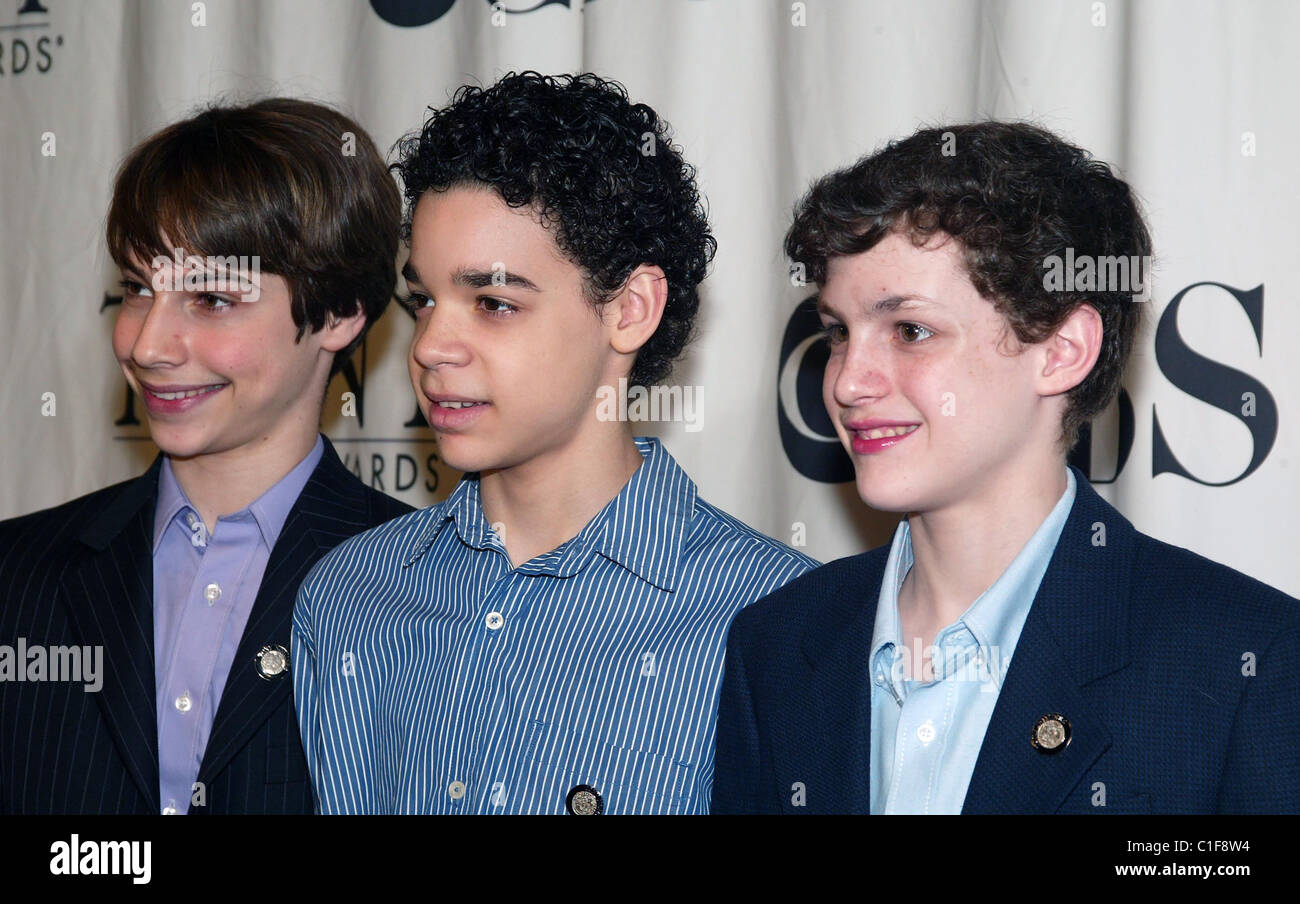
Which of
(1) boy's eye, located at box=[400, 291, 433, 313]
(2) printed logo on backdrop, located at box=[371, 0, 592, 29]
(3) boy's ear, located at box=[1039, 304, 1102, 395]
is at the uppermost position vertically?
(2) printed logo on backdrop, located at box=[371, 0, 592, 29]

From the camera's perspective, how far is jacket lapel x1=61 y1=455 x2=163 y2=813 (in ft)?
4.38

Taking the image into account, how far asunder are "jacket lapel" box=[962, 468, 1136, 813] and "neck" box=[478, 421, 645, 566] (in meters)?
0.43

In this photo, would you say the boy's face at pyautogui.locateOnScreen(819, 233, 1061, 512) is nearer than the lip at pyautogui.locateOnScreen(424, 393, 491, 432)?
Yes

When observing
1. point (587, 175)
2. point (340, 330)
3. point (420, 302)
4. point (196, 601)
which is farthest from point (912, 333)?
point (196, 601)

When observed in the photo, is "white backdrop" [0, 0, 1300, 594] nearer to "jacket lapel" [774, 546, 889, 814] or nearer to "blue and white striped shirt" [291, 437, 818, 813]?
"blue and white striped shirt" [291, 437, 818, 813]

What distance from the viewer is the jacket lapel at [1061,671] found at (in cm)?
99

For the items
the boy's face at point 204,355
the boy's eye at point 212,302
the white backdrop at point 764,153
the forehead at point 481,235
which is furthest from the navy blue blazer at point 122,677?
the white backdrop at point 764,153

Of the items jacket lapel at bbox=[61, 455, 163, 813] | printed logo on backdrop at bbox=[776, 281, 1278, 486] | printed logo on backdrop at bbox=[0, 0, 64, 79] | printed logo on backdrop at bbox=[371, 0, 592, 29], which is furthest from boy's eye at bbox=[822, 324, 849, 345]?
printed logo on backdrop at bbox=[0, 0, 64, 79]

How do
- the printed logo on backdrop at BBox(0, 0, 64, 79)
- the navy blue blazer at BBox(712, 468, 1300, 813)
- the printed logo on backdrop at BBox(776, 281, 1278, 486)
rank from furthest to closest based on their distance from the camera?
the printed logo on backdrop at BBox(0, 0, 64, 79) < the printed logo on backdrop at BBox(776, 281, 1278, 486) < the navy blue blazer at BBox(712, 468, 1300, 813)

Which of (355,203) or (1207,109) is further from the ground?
(1207,109)
